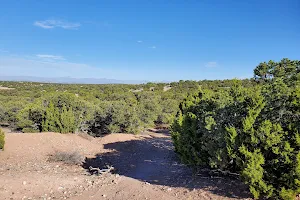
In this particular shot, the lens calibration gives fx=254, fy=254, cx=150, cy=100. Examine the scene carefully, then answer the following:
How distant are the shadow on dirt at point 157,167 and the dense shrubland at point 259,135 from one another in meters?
0.63

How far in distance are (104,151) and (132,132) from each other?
204 inches

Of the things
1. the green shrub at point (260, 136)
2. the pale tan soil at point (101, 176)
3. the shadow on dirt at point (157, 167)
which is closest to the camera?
the green shrub at point (260, 136)

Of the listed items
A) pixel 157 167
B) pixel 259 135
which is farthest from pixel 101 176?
pixel 259 135

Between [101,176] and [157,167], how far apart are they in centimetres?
349

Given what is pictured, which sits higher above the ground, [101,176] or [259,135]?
[259,135]

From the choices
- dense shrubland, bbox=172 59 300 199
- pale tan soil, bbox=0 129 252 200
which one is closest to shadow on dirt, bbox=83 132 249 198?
pale tan soil, bbox=0 129 252 200

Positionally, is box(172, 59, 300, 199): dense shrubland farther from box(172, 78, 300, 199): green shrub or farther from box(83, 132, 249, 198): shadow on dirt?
box(83, 132, 249, 198): shadow on dirt

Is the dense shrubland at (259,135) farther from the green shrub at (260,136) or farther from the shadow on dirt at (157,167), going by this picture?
the shadow on dirt at (157,167)

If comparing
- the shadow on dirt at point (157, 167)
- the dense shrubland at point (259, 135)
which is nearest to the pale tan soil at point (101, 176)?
the shadow on dirt at point (157, 167)

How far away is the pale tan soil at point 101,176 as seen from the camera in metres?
7.83

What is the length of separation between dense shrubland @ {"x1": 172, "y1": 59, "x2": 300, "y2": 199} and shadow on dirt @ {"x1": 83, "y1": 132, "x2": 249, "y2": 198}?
2.08 ft

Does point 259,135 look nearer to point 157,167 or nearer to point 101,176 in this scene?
point 101,176

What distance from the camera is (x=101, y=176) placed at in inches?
396

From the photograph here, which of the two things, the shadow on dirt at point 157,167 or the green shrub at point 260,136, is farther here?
the shadow on dirt at point 157,167
